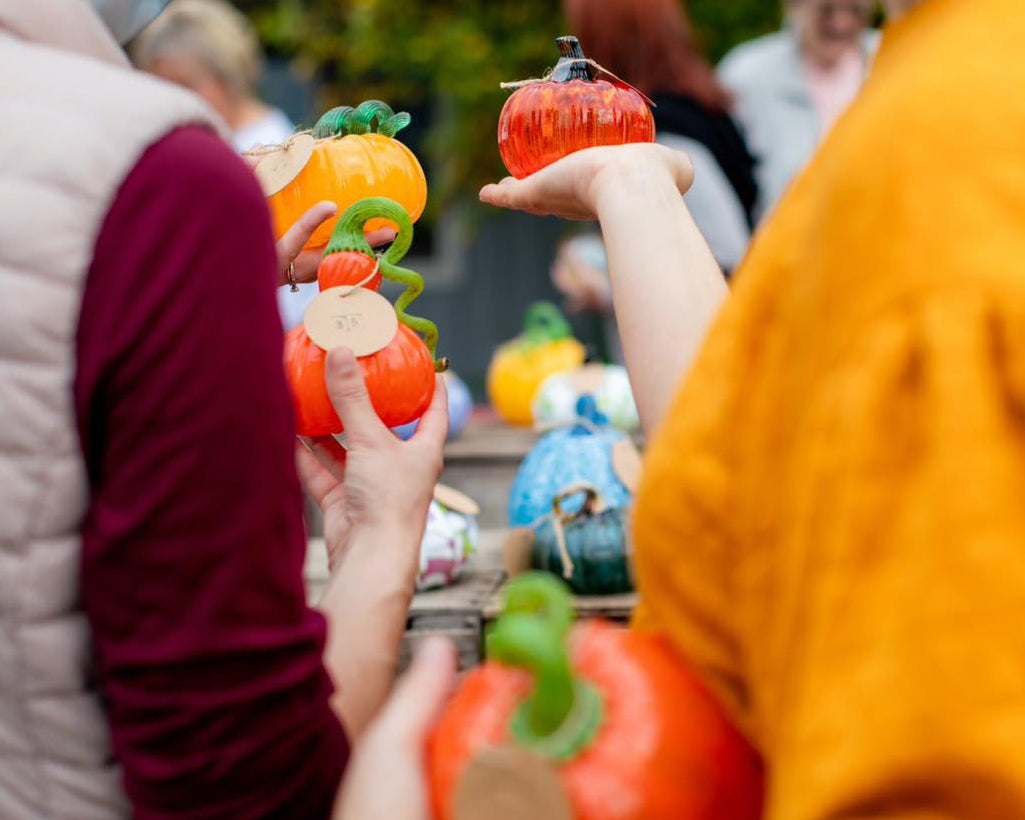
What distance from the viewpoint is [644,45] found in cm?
320

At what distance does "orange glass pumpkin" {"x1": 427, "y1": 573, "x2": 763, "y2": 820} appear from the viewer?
71cm

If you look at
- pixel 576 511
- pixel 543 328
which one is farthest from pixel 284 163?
pixel 543 328

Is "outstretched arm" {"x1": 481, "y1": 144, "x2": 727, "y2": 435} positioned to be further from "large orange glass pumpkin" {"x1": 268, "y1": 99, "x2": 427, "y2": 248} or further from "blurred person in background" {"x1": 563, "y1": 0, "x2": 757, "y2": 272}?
"blurred person in background" {"x1": 563, "y1": 0, "x2": 757, "y2": 272}

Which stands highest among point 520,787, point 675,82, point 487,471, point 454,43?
point 454,43

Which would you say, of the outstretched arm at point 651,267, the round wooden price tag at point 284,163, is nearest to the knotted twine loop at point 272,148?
the round wooden price tag at point 284,163

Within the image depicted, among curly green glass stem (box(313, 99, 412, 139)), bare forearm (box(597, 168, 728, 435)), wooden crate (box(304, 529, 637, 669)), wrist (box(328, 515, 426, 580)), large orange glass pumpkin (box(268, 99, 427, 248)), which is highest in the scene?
curly green glass stem (box(313, 99, 412, 139))

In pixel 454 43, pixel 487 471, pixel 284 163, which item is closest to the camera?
pixel 284 163

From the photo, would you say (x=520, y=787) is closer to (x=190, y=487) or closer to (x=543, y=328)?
(x=190, y=487)

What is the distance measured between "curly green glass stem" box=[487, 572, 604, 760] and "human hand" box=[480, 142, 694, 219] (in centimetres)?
48

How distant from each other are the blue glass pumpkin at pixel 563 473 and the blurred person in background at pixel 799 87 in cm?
142

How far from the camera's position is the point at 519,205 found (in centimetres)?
128

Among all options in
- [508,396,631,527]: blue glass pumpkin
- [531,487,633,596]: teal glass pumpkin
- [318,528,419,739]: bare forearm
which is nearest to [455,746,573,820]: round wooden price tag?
[318,528,419,739]: bare forearm

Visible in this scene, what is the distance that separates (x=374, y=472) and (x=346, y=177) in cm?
43

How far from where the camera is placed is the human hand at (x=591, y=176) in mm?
1115
